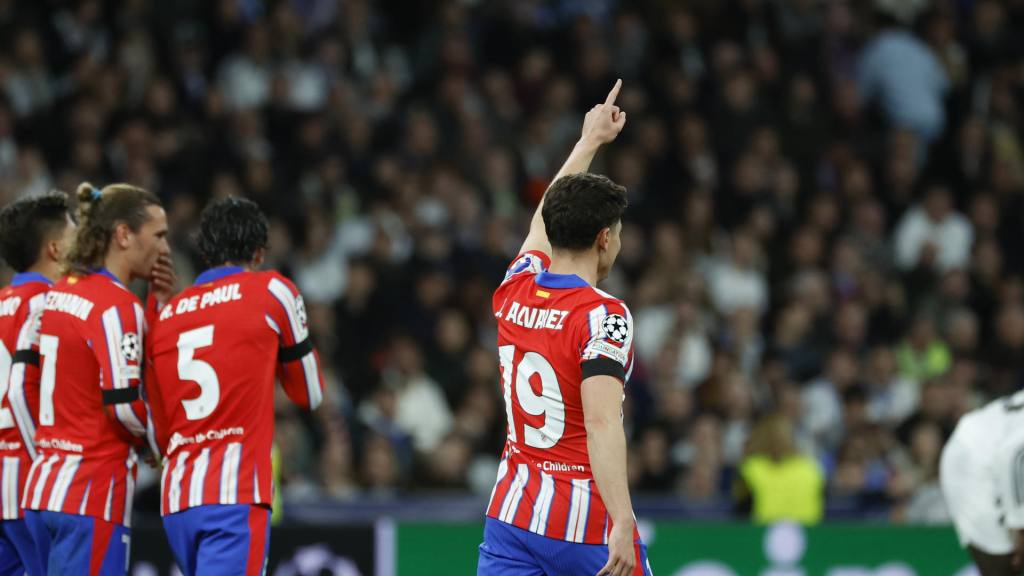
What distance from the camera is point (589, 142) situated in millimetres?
6273

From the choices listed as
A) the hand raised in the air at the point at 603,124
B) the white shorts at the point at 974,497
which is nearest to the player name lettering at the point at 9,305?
the hand raised in the air at the point at 603,124

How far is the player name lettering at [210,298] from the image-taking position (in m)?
6.13

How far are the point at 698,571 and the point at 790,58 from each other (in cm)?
848

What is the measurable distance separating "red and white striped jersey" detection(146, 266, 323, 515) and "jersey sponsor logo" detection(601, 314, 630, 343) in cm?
149

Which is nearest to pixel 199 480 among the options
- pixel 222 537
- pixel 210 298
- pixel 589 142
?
pixel 222 537

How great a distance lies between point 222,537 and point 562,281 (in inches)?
69.0

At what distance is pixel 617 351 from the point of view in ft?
17.6

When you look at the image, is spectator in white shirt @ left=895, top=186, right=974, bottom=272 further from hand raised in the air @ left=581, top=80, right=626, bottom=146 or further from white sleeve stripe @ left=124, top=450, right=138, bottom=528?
white sleeve stripe @ left=124, top=450, right=138, bottom=528

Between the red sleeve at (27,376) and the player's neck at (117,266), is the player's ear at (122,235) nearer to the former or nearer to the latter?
the player's neck at (117,266)

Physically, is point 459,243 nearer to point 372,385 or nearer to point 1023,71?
point 372,385

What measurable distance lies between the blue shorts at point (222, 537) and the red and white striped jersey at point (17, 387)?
36.0 inches

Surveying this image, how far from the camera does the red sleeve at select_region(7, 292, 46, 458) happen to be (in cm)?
654

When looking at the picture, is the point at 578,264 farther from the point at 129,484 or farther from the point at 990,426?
the point at 990,426

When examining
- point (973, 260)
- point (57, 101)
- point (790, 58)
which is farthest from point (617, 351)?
point (790, 58)
